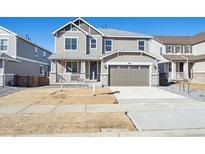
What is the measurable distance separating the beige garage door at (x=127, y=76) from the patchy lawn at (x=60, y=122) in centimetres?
1583

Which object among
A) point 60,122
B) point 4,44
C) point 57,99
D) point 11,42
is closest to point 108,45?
point 11,42

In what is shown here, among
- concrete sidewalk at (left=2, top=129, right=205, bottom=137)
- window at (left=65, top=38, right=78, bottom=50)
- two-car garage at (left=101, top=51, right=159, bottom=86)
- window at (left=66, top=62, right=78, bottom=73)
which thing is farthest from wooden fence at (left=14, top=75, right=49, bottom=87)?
concrete sidewalk at (left=2, top=129, right=205, bottom=137)

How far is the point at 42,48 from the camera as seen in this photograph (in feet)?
131

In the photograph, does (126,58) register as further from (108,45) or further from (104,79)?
(108,45)

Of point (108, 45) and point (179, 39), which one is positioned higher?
point (179, 39)

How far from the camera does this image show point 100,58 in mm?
25469

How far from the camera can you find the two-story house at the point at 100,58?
84.2 feet

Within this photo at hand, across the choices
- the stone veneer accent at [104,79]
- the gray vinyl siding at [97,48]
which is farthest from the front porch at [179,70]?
the stone veneer accent at [104,79]

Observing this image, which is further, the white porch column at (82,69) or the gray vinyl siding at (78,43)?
the gray vinyl siding at (78,43)

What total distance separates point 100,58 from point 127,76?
370 cm

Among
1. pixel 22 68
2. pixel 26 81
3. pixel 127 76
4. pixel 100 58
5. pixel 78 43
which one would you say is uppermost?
pixel 78 43

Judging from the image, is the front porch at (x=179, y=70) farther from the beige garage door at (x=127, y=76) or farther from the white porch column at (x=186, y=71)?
the beige garage door at (x=127, y=76)

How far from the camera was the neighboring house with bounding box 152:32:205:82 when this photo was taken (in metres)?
32.2

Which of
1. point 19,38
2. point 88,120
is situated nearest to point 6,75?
point 19,38
